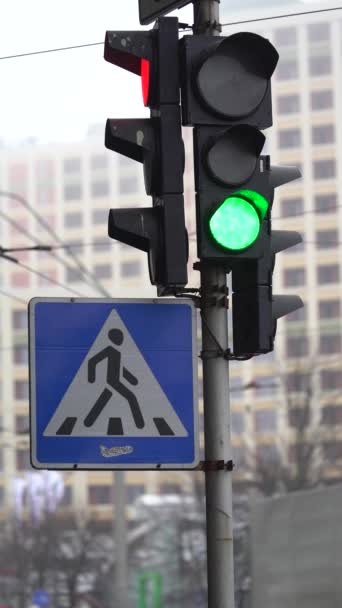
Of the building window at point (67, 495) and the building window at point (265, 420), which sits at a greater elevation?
the building window at point (265, 420)

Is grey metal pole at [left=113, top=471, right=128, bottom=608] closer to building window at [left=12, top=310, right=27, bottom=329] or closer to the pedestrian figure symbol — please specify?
the pedestrian figure symbol

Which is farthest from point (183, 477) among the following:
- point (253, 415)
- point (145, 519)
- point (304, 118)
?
point (304, 118)

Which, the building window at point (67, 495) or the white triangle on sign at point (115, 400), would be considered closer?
the white triangle on sign at point (115, 400)

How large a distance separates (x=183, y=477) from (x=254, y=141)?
75246 mm

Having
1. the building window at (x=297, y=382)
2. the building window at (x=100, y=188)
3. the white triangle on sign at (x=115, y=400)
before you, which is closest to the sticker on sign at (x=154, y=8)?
the white triangle on sign at (x=115, y=400)

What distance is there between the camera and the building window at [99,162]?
12594 cm

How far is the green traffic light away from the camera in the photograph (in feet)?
16.2

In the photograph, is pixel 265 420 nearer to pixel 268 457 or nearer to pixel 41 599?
pixel 268 457

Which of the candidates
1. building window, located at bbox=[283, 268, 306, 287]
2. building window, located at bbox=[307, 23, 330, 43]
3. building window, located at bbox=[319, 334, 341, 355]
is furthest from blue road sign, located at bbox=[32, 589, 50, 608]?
building window, located at bbox=[307, 23, 330, 43]

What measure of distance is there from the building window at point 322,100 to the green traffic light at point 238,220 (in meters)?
114

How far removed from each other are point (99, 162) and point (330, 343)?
2970cm

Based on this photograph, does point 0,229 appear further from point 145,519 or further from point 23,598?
point 23,598

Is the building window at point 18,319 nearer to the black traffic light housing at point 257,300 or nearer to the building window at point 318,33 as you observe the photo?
the building window at point 318,33

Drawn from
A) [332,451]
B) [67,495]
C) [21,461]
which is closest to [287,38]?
[21,461]
